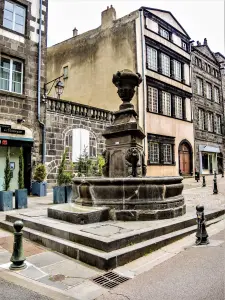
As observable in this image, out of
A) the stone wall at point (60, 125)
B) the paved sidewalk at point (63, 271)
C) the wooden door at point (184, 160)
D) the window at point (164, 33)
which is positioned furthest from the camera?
the wooden door at point (184, 160)

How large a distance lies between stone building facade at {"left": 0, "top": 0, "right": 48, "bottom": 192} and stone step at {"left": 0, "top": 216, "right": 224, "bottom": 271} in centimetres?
811

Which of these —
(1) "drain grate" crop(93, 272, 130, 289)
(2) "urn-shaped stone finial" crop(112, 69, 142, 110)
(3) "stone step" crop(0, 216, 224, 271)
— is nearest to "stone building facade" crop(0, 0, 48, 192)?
(2) "urn-shaped stone finial" crop(112, 69, 142, 110)

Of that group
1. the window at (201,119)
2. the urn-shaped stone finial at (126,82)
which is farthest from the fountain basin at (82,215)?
the window at (201,119)

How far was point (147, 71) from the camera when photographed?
67.1 ft

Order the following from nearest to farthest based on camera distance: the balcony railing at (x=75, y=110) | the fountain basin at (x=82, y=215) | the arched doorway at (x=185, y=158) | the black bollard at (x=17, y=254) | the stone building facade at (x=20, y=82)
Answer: the black bollard at (x=17, y=254) → the fountain basin at (x=82, y=215) → the stone building facade at (x=20, y=82) → the balcony railing at (x=75, y=110) → the arched doorway at (x=185, y=158)

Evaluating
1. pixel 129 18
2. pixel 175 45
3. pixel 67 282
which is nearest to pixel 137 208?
pixel 67 282

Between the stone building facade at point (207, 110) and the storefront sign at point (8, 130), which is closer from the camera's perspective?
the storefront sign at point (8, 130)

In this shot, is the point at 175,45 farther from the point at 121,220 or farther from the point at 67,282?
the point at 67,282

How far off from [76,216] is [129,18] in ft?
61.4

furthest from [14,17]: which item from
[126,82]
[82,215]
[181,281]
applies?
[181,281]

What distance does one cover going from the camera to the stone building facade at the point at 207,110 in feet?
85.8

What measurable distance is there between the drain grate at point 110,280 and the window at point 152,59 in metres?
19.2

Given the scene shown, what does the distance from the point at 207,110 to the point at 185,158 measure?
7.07 m

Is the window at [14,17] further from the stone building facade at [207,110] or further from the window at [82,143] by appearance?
the stone building facade at [207,110]
